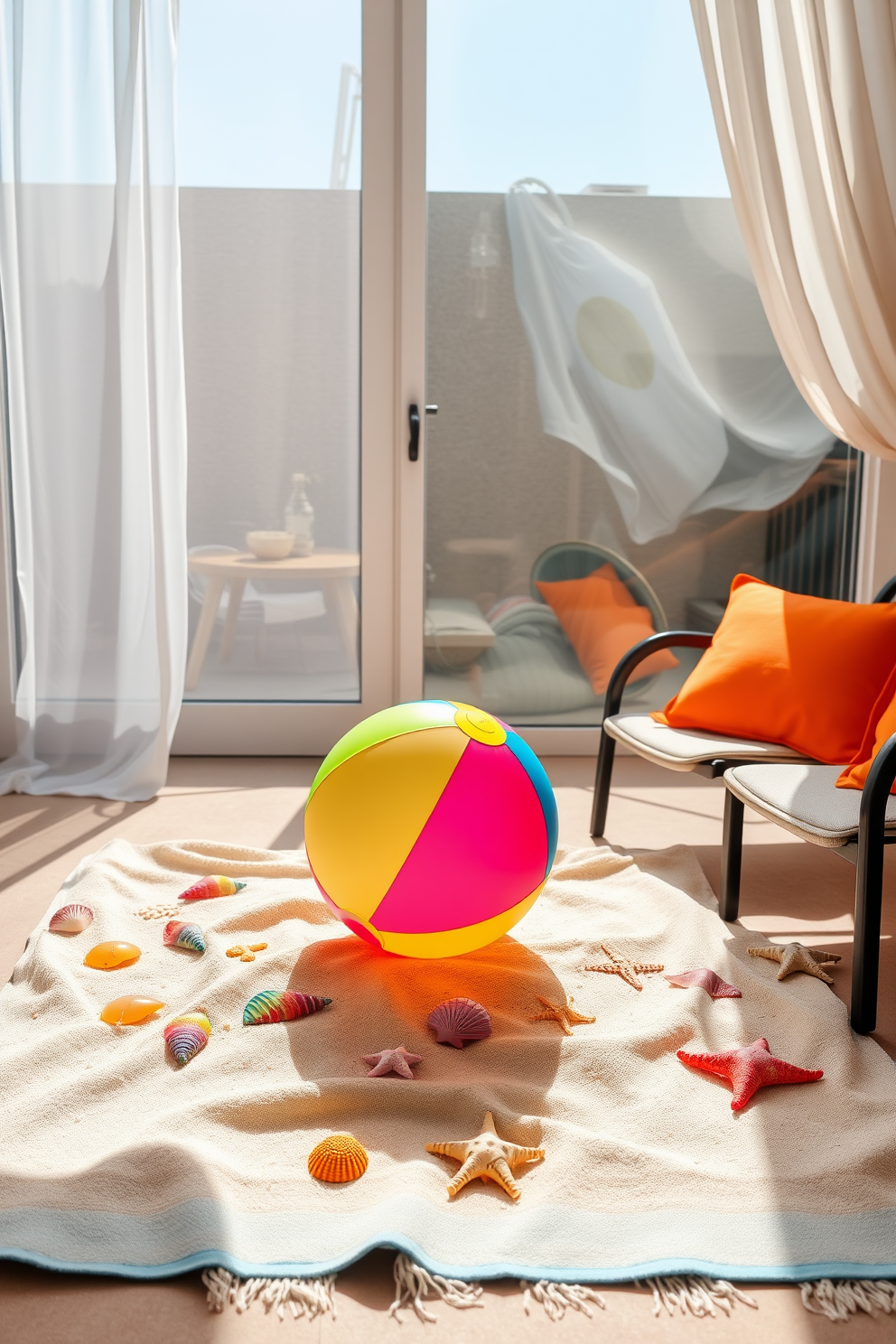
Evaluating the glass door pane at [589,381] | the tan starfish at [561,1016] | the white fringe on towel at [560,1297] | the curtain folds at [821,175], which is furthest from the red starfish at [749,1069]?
the glass door pane at [589,381]

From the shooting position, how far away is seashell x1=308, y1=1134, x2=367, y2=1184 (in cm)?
147

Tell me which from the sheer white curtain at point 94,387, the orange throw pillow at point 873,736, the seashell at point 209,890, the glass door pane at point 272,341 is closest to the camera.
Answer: the orange throw pillow at point 873,736

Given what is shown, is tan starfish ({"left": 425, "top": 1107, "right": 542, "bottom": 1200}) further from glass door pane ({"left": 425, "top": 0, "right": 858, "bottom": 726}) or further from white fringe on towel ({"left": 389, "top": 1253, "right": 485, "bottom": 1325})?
glass door pane ({"left": 425, "top": 0, "right": 858, "bottom": 726})

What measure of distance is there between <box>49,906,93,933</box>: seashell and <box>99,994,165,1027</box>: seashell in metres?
0.35

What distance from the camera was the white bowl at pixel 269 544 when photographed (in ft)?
11.9

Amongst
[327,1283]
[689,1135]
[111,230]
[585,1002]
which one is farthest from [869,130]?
[327,1283]

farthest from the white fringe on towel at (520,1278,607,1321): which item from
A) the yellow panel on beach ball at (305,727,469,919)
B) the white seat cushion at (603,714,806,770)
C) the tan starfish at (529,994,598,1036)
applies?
the white seat cushion at (603,714,806,770)

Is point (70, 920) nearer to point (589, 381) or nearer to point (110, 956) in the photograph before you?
point (110, 956)

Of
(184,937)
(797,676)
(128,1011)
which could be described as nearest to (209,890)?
(184,937)

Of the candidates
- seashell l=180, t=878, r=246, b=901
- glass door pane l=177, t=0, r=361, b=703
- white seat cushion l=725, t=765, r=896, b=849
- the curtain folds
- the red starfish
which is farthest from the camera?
glass door pane l=177, t=0, r=361, b=703

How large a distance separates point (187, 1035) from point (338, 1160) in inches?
15.6

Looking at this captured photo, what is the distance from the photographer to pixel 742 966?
2.10 metres

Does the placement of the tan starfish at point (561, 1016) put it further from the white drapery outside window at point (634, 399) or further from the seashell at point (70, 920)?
the white drapery outside window at point (634, 399)

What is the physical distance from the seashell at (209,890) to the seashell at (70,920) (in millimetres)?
213
